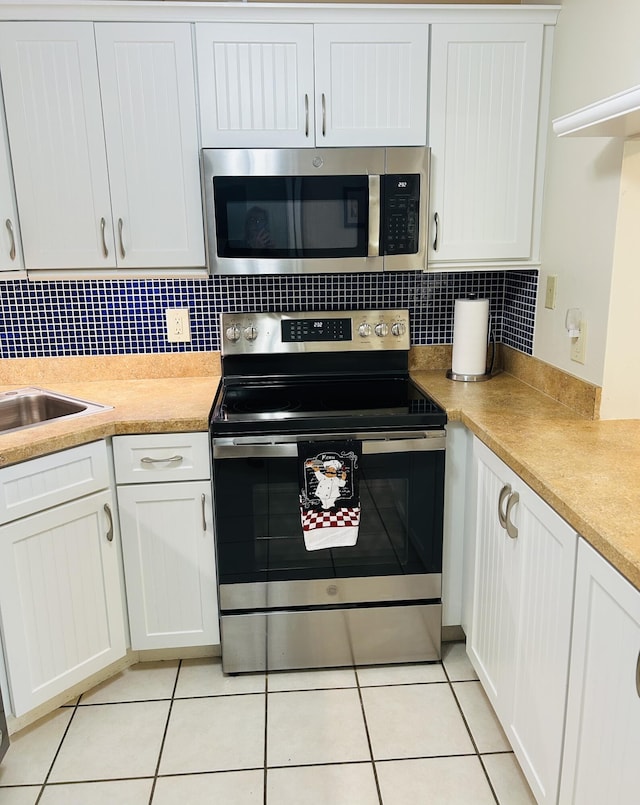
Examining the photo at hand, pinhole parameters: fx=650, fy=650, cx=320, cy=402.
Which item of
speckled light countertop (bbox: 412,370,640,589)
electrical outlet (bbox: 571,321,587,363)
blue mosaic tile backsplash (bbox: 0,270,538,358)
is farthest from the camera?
blue mosaic tile backsplash (bbox: 0,270,538,358)

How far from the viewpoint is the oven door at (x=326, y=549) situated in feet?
6.56

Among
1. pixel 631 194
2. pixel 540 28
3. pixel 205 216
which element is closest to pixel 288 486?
pixel 205 216

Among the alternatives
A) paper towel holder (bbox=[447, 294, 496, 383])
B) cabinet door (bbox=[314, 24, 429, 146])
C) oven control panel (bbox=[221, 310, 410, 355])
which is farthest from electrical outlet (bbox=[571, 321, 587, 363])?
cabinet door (bbox=[314, 24, 429, 146])

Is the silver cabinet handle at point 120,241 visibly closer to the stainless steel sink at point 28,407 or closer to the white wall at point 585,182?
the stainless steel sink at point 28,407

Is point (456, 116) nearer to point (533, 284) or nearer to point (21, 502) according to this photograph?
point (533, 284)

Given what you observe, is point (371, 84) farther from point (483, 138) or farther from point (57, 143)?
point (57, 143)

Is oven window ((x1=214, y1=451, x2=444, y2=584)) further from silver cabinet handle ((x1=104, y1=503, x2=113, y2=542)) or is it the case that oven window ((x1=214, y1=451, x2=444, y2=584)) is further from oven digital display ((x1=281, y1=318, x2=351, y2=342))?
oven digital display ((x1=281, y1=318, x2=351, y2=342))

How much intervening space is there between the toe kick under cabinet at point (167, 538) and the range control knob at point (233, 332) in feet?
1.83

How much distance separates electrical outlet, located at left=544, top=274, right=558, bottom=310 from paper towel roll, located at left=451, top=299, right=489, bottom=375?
0.72ft

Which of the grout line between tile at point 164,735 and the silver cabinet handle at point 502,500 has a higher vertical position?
the silver cabinet handle at point 502,500

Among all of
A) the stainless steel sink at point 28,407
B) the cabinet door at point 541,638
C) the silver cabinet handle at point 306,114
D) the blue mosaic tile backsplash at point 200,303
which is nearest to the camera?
the cabinet door at point 541,638

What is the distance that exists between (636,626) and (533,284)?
1.48 meters

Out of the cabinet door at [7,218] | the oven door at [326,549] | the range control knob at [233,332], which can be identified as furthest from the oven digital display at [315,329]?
the cabinet door at [7,218]

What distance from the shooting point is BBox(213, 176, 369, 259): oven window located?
2088mm
